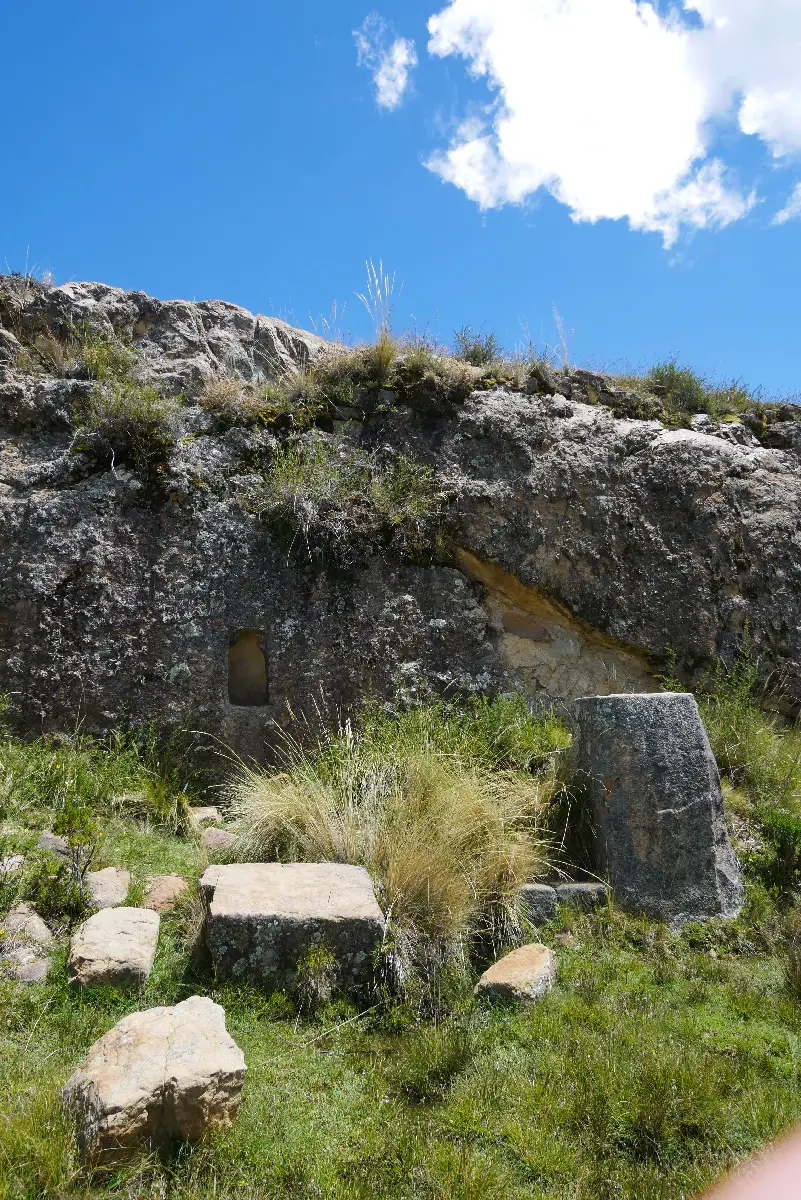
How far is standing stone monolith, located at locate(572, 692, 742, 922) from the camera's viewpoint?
16.3 feet

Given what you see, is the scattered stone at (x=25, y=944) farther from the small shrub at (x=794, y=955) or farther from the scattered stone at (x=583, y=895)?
the small shrub at (x=794, y=955)

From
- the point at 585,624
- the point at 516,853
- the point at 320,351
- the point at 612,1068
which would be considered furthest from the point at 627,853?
the point at 320,351

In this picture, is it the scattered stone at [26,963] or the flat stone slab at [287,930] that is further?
the flat stone slab at [287,930]

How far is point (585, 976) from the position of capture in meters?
4.16

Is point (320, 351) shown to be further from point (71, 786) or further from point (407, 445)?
point (71, 786)

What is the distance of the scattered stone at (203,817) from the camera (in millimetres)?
5816

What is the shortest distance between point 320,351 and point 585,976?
253 inches

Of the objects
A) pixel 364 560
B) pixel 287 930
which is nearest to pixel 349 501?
pixel 364 560

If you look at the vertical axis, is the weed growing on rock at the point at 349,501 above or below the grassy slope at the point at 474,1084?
above

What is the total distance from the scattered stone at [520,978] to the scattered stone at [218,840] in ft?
5.89

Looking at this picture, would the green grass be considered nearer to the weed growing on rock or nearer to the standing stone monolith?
the standing stone monolith

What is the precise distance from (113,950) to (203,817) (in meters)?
2.08

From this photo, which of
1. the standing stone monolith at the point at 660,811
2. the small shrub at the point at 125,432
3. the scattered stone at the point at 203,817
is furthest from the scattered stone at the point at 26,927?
the small shrub at the point at 125,432

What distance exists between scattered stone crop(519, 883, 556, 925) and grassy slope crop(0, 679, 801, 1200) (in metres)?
0.26
